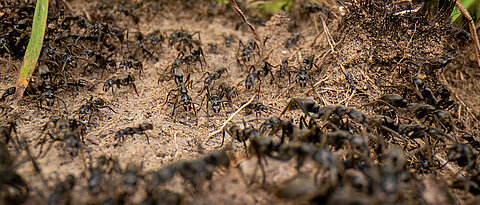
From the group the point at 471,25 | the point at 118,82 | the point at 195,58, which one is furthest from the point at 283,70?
the point at 471,25

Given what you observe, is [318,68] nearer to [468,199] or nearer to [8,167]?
[468,199]

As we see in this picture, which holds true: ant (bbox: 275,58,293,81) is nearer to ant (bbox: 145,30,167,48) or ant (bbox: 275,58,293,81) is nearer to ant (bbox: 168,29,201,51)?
ant (bbox: 168,29,201,51)

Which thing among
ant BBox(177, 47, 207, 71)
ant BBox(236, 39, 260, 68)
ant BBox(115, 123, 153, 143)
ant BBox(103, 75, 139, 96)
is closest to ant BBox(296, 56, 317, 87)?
ant BBox(236, 39, 260, 68)

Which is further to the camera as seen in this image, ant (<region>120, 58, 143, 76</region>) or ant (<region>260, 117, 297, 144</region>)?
ant (<region>120, 58, 143, 76</region>)

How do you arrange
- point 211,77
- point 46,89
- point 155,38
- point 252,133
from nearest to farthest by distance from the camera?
point 252,133 → point 46,89 → point 211,77 → point 155,38

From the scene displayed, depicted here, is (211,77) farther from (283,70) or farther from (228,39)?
(228,39)

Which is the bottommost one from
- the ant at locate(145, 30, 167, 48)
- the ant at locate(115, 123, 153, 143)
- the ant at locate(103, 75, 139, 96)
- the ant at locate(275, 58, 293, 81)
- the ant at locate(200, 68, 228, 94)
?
the ant at locate(115, 123, 153, 143)

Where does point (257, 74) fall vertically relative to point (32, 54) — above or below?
below
